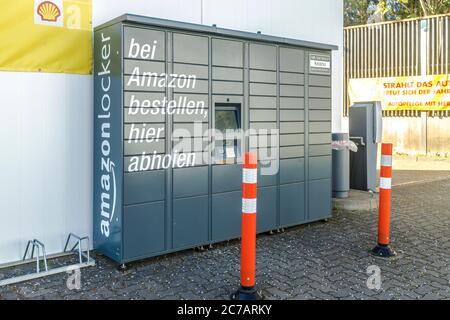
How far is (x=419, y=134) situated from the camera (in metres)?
15.4

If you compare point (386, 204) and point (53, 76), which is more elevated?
point (53, 76)

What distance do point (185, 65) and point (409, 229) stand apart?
140 inches

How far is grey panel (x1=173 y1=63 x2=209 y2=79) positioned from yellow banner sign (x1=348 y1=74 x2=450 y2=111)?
465 inches

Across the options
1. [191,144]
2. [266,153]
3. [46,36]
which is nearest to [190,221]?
[191,144]

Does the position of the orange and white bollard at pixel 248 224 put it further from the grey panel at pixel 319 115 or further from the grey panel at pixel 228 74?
the grey panel at pixel 319 115

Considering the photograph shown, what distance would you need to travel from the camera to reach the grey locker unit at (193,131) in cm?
452

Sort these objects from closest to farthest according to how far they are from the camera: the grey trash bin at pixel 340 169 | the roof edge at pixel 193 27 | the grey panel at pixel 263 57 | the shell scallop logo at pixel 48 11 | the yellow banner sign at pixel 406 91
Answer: the roof edge at pixel 193 27 < the shell scallop logo at pixel 48 11 < the grey panel at pixel 263 57 < the grey trash bin at pixel 340 169 < the yellow banner sign at pixel 406 91

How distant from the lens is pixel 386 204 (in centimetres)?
491

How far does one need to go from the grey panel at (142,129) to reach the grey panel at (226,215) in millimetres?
977

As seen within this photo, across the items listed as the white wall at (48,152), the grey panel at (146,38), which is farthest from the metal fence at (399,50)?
the grey panel at (146,38)
